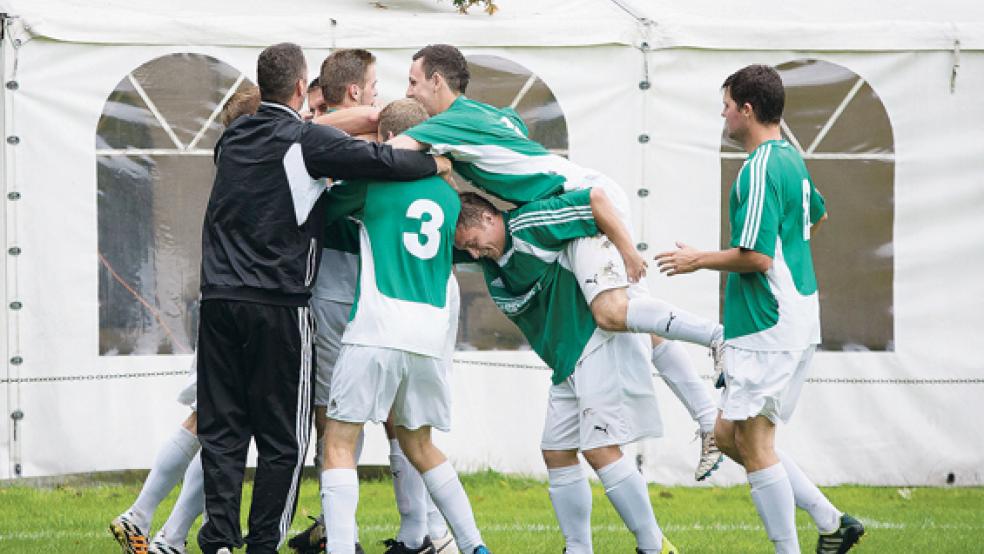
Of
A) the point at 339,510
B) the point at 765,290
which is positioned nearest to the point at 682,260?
the point at 765,290

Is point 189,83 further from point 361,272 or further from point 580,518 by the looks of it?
point 580,518

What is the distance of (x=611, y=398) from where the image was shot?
562cm

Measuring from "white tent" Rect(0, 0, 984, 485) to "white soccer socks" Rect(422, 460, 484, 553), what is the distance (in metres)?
2.96

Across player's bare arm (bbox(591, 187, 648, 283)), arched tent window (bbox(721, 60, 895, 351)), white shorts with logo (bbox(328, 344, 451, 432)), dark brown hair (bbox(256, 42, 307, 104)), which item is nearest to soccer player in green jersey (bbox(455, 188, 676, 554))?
player's bare arm (bbox(591, 187, 648, 283))

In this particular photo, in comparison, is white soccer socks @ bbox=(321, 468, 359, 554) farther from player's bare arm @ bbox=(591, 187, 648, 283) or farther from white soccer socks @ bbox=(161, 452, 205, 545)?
player's bare arm @ bbox=(591, 187, 648, 283)

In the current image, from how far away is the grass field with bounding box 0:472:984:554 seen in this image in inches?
264

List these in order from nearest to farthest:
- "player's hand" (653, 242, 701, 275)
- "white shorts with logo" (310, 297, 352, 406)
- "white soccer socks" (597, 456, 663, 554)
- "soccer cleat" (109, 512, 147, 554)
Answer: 1. "player's hand" (653, 242, 701, 275)
2. "white soccer socks" (597, 456, 663, 554)
3. "soccer cleat" (109, 512, 147, 554)
4. "white shorts with logo" (310, 297, 352, 406)

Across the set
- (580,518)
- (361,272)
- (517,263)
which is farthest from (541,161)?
(580,518)

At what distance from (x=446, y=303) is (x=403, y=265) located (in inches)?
10.9

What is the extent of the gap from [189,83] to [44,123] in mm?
886

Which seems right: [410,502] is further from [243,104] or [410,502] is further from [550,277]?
[243,104]

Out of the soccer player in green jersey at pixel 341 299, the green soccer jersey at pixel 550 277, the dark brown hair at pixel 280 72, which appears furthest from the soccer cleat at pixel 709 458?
the dark brown hair at pixel 280 72

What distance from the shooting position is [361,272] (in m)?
5.48

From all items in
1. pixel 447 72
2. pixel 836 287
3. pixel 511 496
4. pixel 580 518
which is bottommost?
pixel 511 496
